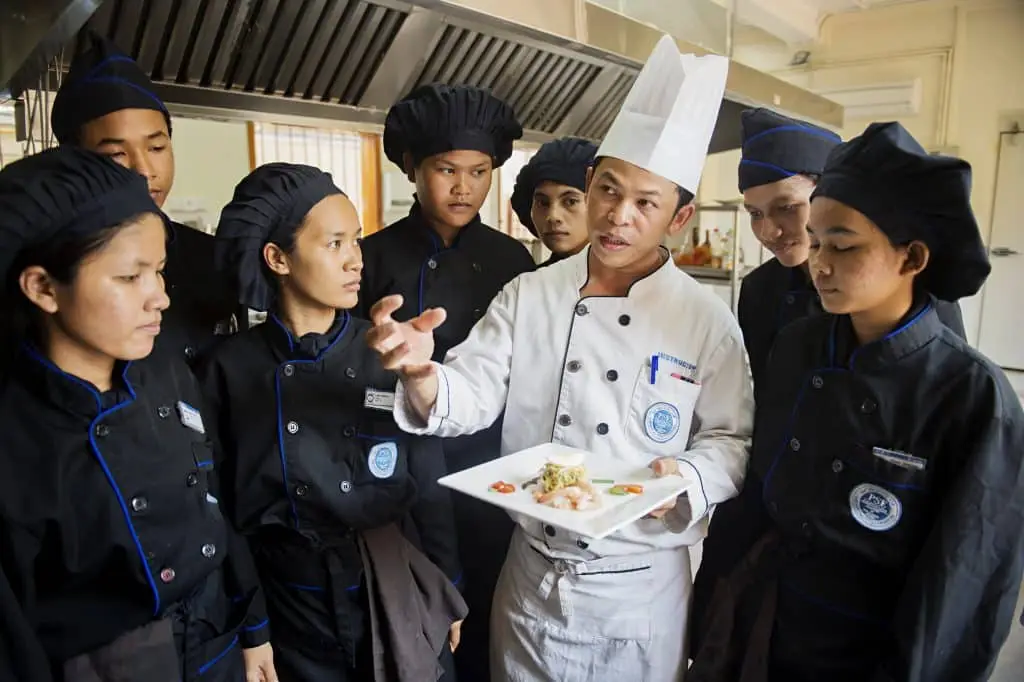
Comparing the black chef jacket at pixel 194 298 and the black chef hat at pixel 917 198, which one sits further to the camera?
the black chef jacket at pixel 194 298

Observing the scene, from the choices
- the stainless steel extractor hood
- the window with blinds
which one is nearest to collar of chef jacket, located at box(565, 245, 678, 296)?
the stainless steel extractor hood

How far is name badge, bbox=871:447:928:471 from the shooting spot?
107 cm

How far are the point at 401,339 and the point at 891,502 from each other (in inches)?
32.1

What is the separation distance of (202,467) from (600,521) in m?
0.66

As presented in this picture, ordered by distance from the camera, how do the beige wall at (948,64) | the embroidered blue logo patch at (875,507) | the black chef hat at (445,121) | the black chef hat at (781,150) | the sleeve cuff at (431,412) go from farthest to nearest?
the beige wall at (948,64) < the black chef hat at (445,121) < the black chef hat at (781,150) < the sleeve cuff at (431,412) < the embroidered blue logo patch at (875,507)

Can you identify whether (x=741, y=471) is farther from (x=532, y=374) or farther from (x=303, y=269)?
(x=303, y=269)

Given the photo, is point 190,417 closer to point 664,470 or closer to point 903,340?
point 664,470

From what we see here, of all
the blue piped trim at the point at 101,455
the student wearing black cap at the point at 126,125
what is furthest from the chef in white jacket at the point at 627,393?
the student wearing black cap at the point at 126,125

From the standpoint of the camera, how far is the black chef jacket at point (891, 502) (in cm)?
102

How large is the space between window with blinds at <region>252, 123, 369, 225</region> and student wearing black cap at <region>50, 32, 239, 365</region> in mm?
3610

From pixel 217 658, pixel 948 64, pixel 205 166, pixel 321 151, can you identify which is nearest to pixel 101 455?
pixel 217 658

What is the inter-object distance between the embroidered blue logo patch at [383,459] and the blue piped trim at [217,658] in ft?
1.22

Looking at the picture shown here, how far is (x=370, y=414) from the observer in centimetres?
140

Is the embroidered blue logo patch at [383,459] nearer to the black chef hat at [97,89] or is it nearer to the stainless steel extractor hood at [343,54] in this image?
the black chef hat at [97,89]
